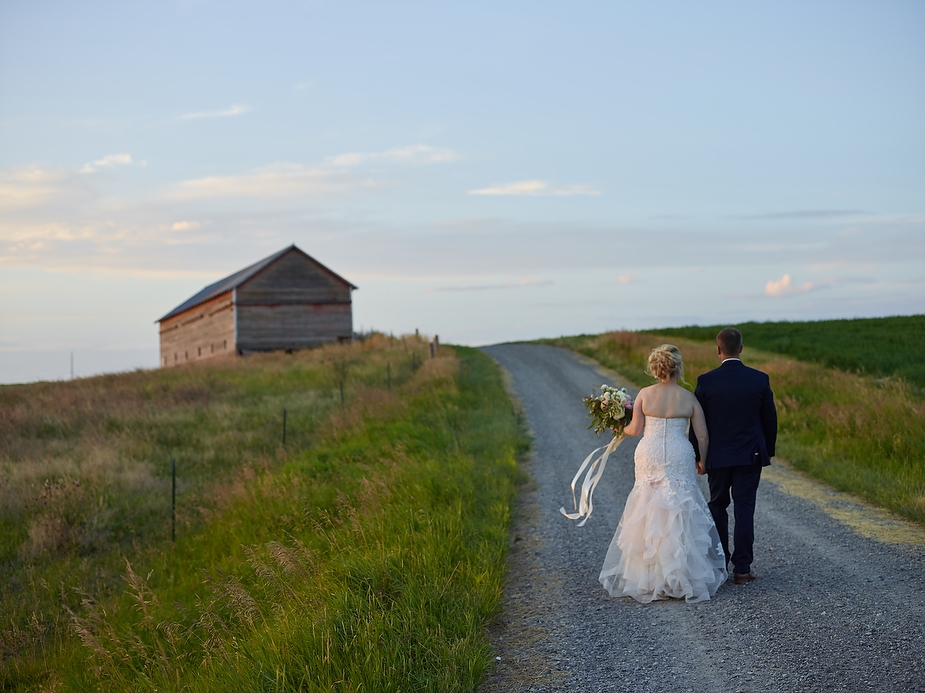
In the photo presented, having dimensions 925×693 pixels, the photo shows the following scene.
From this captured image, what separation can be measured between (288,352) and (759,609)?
36.6 meters

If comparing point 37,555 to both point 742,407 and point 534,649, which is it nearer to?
point 534,649

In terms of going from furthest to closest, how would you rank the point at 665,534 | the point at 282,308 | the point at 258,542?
the point at 282,308 < the point at 258,542 < the point at 665,534

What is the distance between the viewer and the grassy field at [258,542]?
16.9 feet

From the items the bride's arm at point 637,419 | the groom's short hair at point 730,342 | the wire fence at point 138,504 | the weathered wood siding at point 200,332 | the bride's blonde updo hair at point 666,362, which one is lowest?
the wire fence at point 138,504

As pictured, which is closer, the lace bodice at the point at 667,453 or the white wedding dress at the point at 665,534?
the white wedding dress at the point at 665,534

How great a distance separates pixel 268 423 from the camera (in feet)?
64.5

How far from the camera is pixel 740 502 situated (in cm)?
655

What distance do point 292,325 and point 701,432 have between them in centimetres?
3595

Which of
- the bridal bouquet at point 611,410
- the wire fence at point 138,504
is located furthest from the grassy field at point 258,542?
the bridal bouquet at point 611,410

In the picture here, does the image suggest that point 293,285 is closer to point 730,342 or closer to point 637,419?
point 637,419

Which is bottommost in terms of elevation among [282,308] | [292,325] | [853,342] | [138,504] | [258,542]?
[138,504]

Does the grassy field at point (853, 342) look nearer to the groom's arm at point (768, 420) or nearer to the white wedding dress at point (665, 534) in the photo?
the groom's arm at point (768, 420)

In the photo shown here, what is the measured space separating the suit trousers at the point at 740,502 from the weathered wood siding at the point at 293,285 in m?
35.7

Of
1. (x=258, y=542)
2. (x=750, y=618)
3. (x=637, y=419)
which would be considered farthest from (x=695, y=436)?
(x=258, y=542)
